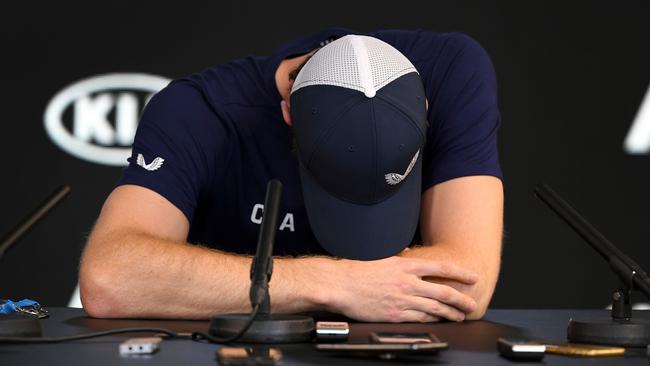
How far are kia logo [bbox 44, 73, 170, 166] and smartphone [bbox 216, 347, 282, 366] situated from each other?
1694 mm

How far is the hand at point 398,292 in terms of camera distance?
1403 millimetres

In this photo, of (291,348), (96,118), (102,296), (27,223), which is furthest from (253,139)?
(96,118)

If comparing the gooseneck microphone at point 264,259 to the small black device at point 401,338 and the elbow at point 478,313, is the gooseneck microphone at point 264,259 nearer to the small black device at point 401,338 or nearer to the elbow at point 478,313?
the small black device at point 401,338

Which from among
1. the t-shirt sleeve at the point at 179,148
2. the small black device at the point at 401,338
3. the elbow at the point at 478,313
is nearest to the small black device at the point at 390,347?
the small black device at the point at 401,338

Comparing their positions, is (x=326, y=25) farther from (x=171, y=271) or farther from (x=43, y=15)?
(x=171, y=271)

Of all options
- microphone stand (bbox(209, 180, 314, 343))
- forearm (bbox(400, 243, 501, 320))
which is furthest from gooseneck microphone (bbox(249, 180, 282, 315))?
forearm (bbox(400, 243, 501, 320))

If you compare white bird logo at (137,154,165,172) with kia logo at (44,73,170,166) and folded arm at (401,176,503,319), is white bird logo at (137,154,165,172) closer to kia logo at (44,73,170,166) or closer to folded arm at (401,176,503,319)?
folded arm at (401,176,503,319)

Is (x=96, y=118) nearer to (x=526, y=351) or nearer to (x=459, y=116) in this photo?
(x=459, y=116)

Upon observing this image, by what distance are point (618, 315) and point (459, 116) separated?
0.60 metres

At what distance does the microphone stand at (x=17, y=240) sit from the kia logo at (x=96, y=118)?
1.43 m

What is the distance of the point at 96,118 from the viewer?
2.65 m

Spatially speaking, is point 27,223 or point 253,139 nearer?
point 27,223

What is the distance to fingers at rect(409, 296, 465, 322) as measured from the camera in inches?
55.7

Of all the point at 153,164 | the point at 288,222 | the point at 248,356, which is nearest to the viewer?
the point at 248,356
